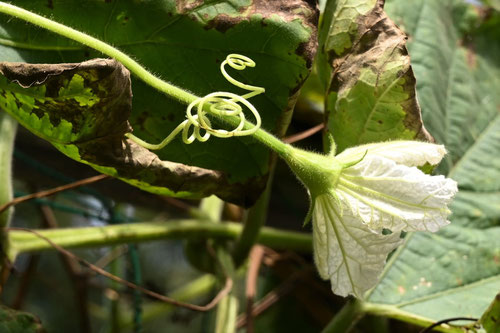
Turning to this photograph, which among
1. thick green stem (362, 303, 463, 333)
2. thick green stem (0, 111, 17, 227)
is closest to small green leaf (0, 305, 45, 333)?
thick green stem (0, 111, 17, 227)

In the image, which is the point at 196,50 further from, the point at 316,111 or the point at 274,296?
the point at 274,296

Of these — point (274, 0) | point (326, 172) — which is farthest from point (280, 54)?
point (326, 172)

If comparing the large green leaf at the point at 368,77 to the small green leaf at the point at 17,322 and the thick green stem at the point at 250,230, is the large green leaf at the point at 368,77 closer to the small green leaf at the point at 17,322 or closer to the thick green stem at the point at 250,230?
the thick green stem at the point at 250,230

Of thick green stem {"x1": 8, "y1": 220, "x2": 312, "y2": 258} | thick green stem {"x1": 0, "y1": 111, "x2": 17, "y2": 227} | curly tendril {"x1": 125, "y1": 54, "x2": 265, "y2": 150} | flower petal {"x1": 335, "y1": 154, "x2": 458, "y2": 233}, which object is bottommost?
thick green stem {"x1": 8, "y1": 220, "x2": 312, "y2": 258}

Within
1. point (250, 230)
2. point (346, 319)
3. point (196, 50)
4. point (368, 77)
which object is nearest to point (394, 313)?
point (346, 319)

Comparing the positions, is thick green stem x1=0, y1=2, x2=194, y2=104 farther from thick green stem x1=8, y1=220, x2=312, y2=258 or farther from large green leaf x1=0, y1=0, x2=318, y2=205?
thick green stem x1=8, y1=220, x2=312, y2=258

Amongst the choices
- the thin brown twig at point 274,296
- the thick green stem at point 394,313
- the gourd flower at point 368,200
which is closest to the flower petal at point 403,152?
the gourd flower at point 368,200
